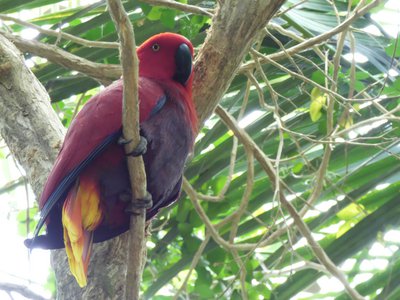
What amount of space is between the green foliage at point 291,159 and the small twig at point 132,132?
1.73 ft

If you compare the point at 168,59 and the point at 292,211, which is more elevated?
the point at 168,59

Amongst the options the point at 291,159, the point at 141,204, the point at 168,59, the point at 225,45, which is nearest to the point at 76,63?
the point at 168,59

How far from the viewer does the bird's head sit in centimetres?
210

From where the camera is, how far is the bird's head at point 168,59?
2.10m

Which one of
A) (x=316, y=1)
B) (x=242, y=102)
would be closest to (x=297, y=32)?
(x=316, y=1)

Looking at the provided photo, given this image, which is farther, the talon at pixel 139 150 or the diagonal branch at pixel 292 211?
the diagonal branch at pixel 292 211

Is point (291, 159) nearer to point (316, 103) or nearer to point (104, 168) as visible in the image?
point (316, 103)

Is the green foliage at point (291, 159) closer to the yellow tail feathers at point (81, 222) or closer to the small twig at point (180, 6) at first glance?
the small twig at point (180, 6)

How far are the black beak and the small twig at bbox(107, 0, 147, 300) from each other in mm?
386

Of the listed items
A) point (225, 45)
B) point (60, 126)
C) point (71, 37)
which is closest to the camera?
point (225, 45)

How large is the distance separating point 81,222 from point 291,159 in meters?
0.73

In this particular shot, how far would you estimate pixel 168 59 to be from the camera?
2127 mm

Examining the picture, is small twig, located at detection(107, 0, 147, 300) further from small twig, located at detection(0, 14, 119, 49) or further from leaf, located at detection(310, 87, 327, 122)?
leaf, located at detection(310, 87, 327, 122)

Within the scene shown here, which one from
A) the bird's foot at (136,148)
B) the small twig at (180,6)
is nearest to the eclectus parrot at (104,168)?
the bird's foot at (136,148)
